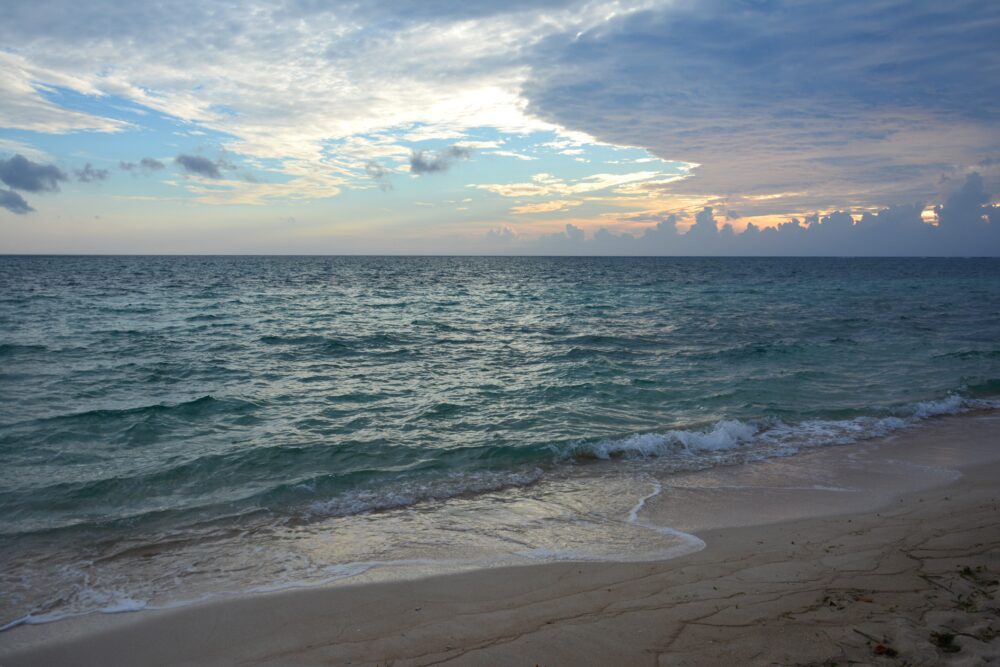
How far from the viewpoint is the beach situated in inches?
173

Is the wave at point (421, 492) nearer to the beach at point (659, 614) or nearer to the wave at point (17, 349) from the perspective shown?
the beach at point (659, 614)

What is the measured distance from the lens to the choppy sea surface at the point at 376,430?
22.1 feet

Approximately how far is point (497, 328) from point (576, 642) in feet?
75.4

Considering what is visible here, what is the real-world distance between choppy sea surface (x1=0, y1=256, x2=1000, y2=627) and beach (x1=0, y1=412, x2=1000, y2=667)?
51 centimetres

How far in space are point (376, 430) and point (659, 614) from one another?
760 centimetres

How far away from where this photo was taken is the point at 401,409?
1317 cm

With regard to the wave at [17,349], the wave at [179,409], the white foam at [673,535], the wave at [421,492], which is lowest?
the wave at [421,492]

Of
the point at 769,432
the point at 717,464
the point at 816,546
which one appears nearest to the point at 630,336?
the point at 769,432

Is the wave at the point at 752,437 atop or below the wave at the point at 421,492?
atop

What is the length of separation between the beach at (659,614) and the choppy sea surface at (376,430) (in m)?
0.51

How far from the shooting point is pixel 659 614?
497 centimetres

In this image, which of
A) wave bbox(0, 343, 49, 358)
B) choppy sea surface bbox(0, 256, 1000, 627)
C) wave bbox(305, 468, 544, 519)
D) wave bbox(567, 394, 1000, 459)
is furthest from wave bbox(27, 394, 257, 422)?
wave bbox(0, 343, 49, 358)

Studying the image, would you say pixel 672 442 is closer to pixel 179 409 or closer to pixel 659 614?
A: pixel 659 614

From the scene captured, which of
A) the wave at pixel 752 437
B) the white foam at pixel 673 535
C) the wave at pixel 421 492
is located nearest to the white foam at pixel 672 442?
the wave at pixel 752 437
